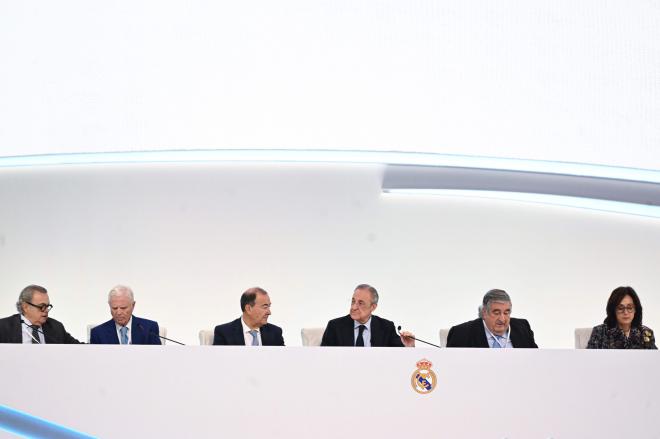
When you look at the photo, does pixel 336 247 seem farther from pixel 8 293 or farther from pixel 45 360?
pixel 45 360

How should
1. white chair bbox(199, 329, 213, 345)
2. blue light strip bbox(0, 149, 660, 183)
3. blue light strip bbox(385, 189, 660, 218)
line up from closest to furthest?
1. white chair bbox(199, 329, 213, 345)
2. blue light strip bbox(0, 149, 660, 183)
3. blue light strip bbox(385, 189, 660, 218)

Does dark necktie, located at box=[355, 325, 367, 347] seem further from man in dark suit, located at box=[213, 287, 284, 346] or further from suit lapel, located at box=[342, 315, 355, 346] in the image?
man in dark suit, located at box=[213, 287, 284, 346]

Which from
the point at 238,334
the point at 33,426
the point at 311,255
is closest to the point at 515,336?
the point at 238,334

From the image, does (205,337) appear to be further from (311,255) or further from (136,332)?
(311,255)

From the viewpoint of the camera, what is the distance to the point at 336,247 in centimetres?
584

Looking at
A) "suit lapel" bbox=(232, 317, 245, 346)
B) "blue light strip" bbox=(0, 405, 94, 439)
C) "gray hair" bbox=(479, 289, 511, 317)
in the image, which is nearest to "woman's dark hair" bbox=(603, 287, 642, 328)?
"gray hair" bbox=(479, 289, 511, 317)

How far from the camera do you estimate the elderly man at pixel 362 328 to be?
13.9 ft

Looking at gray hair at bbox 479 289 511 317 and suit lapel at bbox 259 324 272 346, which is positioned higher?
gray hair at bbox 479 289 511 317

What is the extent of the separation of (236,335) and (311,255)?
1.65 metres

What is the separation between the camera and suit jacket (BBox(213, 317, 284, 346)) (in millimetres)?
4250

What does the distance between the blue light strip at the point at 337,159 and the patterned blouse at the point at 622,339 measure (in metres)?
1.37

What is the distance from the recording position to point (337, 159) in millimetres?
5535

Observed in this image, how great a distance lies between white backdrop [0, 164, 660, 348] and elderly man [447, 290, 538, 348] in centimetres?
156

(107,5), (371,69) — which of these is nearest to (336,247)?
(371,69)
